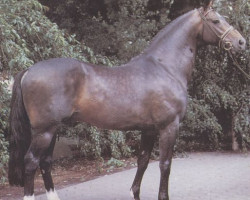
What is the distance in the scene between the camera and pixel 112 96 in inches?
195

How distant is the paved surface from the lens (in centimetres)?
600

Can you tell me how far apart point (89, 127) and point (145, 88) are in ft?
9.80

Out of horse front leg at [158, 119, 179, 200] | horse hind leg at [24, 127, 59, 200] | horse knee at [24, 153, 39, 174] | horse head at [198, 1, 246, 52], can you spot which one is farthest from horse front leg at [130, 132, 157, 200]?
horse head at [198, 1, 246, 52]

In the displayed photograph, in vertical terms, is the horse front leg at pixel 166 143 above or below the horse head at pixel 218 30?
below

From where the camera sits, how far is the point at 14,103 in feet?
16.4

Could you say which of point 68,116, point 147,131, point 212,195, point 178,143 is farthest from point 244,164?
point 68,116

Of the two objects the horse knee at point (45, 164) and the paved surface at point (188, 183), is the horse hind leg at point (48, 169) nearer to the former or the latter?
the horse knee at point (45, 164)

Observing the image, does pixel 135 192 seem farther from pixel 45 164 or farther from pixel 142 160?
pixel 45 164

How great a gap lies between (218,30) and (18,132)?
105 inches

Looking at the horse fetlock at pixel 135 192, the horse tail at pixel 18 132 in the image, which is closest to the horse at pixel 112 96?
the horse tail at pixel 18 132

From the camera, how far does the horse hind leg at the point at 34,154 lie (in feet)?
15.7

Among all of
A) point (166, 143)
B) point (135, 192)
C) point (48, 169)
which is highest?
point (166, 143)

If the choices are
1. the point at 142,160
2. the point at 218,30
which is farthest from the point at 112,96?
the point at 218,30

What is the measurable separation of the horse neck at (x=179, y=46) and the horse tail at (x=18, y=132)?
5.31 ft
